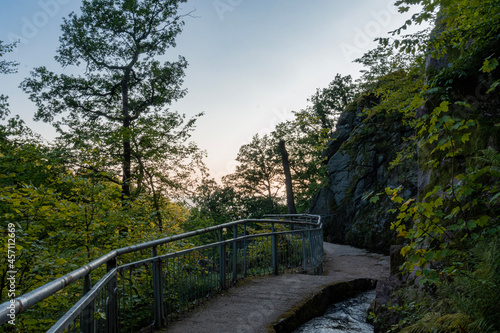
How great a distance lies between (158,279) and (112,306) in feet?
3.51

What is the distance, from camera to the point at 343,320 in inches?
212

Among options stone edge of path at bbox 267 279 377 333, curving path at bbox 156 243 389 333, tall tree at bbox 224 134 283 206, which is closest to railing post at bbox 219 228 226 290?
curving path at bbox 156 243 389 333

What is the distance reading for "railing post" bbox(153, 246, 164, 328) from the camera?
14.0 ft

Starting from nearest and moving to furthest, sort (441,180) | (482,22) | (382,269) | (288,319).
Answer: (482,22), (288,319), (441,180), (382,269)

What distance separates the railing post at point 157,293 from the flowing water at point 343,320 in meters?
1.99

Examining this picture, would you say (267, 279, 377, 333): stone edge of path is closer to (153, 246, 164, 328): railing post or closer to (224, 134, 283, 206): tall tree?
(153, 246, 164, 328): railing post

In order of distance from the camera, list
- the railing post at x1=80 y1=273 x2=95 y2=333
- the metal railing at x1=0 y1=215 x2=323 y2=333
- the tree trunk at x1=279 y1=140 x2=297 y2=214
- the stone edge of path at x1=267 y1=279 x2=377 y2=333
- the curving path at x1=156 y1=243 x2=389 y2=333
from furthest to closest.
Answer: the tree trunk at x1=279 y1=140 x2=297 y2=214, the stone edge of path at x1=267 y1=279 x2=377 y2=333, the curving path at x1=156 y1=243 x2=389 y2=333, the railing post at x1=80 y1=273 x2=95 y2=333, the metal railing at x1=0 y1=215 x2=323 y2=333

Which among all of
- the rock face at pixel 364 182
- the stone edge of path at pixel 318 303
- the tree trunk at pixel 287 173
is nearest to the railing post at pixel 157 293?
the stone edge of path at pixel 318 303

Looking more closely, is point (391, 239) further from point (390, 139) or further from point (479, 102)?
point (479, 102)

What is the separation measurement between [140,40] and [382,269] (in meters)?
16.8

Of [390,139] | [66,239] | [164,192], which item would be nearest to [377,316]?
[66,239]

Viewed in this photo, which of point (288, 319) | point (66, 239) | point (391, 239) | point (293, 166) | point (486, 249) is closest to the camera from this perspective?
point (486, 249)

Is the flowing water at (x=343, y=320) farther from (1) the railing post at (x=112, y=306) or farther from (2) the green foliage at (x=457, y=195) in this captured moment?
(1) the railing post at (x=112, y=306)

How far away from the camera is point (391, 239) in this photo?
15461mm
